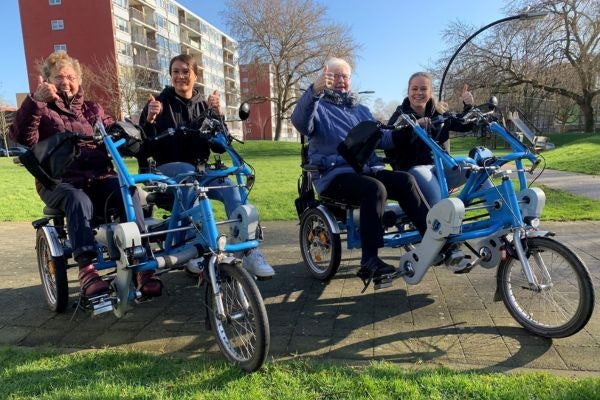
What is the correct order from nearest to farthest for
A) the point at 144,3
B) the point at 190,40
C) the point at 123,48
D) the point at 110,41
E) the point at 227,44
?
the point at 110,41
the point at 123,48
the point at 144,3
the point at 190,40
the point at 227,44

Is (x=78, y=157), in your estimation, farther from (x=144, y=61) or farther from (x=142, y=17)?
(x=142, y=17)

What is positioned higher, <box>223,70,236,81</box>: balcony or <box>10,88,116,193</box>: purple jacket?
<box>223,70,236,81</box>: balcony

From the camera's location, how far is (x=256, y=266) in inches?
125

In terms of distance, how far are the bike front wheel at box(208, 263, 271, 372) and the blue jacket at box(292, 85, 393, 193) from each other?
5.19 feet

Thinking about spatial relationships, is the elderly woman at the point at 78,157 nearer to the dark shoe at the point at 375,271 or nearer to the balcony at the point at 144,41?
the dark shoe at the point at 375,271

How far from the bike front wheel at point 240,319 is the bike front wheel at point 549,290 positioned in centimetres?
173

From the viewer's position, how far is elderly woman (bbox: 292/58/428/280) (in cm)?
366

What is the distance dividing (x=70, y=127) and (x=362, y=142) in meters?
2.36

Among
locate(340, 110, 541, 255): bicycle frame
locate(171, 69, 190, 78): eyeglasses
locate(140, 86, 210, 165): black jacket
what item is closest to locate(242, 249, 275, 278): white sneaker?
locate(340, 110, 541, 255): bicycle frame

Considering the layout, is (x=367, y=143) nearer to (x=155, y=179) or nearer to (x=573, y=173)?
(x=155, y=179)

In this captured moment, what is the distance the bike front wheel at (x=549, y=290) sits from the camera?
282 centimetres

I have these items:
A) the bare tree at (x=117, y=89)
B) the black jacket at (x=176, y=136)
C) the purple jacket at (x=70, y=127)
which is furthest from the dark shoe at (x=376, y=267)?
the bare tree at (x=117, y=89)

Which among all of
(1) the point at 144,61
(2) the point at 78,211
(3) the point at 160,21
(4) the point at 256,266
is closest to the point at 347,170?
(4) the point at 256,266

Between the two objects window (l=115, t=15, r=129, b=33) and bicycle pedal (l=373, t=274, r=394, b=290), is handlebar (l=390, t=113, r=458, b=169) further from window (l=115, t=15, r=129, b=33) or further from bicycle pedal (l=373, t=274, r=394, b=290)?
window (l=115, t=15, r=129, b=33)
